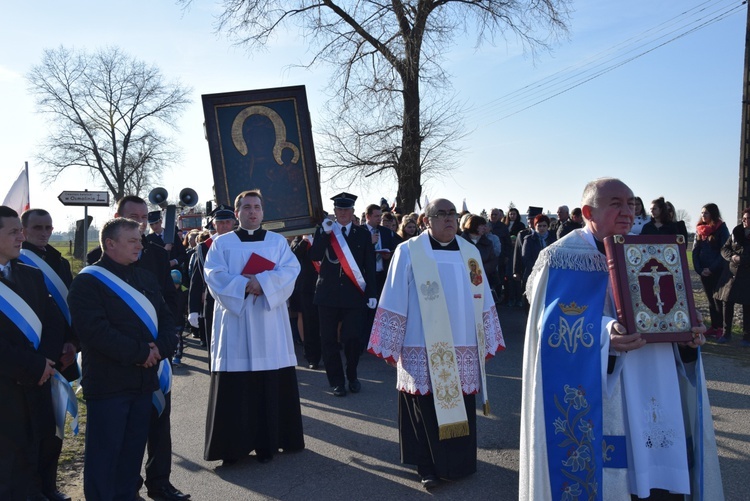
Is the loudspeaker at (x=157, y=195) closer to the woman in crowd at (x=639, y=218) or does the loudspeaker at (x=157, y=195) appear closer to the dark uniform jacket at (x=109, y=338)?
the woman in crowd at (x=639, y=218)

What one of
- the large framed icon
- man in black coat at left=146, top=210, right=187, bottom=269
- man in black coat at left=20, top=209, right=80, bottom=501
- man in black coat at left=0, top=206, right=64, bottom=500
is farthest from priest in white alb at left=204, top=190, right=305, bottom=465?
man in black coat at left=146, top=210, right=187, bottom=269

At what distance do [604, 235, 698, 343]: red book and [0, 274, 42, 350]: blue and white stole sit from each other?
3400 mm

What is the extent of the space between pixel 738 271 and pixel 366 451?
21.1ft

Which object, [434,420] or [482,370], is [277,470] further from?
[482,370]

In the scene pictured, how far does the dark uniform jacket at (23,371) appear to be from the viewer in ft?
12.9

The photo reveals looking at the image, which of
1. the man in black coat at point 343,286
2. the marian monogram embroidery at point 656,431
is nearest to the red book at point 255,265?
the man in black coat at point 343,286

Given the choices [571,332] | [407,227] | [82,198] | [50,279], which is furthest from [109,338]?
[82,198]

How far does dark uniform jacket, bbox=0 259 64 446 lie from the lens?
393cm

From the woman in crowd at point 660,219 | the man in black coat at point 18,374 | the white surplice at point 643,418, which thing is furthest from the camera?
the woman in crowd at point 660,219

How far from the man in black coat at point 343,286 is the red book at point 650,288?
4641 mm

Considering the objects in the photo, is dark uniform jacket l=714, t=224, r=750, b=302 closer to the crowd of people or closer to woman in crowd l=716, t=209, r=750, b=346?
woman in crowd l=716, t=209, r=750, b=346

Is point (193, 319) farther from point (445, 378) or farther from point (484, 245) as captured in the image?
point (484, 245)

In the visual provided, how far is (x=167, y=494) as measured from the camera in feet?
15.5

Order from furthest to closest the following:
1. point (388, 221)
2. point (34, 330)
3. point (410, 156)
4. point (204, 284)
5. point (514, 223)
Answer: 1. point (410, 156)
2. point (514, 223)
3. point (388, 221)
4. point (204, 284)
5. point (34, 330)
